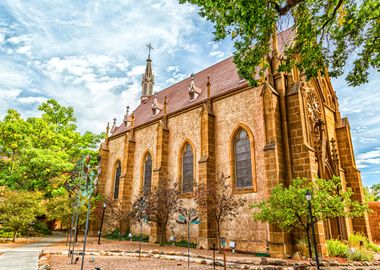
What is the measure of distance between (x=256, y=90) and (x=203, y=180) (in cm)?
676

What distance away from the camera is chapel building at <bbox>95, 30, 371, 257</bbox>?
45.6 ft

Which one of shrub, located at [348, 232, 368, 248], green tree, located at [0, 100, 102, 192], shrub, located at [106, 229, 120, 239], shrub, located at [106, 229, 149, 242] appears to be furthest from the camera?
green tree, located at [0, 100, 102, 192]

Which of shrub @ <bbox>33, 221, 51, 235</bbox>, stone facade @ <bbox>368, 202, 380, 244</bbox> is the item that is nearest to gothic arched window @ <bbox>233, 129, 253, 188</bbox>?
stone facade @ <bbox>368, 202, 380, 244</bbox>

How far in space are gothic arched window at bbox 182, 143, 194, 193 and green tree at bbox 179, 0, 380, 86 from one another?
1088 centimetres

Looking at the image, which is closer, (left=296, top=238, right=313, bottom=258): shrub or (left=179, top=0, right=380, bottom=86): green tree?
(left=179, top=0, right=380, bottom=86): green tree

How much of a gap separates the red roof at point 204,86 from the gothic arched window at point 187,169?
3645 millimetres

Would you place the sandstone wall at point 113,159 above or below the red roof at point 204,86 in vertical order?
below

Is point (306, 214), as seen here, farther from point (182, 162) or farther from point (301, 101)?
point (182, 162)

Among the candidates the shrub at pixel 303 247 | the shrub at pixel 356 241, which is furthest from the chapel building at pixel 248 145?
the shrub at pixel 356 241

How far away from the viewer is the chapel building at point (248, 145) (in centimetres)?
1391

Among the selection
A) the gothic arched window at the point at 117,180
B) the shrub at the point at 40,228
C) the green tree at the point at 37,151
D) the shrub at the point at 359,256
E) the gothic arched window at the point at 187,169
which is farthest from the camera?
the shrub at the point at 40,228

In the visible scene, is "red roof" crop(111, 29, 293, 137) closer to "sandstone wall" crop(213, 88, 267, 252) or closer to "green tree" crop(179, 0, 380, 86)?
"sandstone wall" crop(213, 88, 267, 252)

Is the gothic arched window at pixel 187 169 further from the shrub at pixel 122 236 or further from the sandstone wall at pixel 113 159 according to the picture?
the sandstone wall at pixel 113 159

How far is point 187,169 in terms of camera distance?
776 inches
